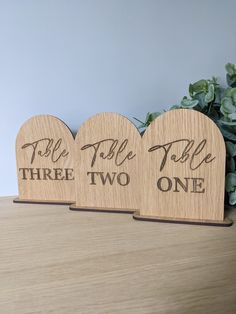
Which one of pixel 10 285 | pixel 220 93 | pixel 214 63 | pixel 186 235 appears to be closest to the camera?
pixel 10 285

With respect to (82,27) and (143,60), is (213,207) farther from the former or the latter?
(82,27)

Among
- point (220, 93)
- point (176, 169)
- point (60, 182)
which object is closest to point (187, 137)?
point (176, 169)

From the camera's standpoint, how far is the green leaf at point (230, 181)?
65cm

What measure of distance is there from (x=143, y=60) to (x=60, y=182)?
37 cm

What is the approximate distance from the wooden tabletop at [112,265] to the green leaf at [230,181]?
0.06 meters

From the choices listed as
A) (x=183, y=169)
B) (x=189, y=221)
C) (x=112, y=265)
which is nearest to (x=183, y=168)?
(x=183, y=169)

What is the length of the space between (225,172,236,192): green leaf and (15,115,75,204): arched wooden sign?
0.35 metres

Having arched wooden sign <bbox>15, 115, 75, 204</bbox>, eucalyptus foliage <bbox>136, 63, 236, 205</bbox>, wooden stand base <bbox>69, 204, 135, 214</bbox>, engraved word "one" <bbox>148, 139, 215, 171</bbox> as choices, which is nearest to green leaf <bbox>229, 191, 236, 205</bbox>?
eucalyptus foliage <bbox>136, 63, 236, 205</bbox>

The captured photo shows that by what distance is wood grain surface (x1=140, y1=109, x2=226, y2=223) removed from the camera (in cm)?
61

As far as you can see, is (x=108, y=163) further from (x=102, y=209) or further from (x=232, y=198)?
(x=232, y=198)

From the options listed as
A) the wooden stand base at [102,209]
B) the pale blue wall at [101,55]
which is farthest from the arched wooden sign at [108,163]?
the pale blue wall at [101,55]

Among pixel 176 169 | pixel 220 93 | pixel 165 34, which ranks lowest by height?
pixel 176 169

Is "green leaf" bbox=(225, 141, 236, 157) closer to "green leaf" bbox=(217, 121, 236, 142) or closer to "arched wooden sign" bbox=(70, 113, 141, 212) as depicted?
"green leaf" bbox=(217, 121, 236, 142)

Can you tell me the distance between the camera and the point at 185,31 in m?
0.79
